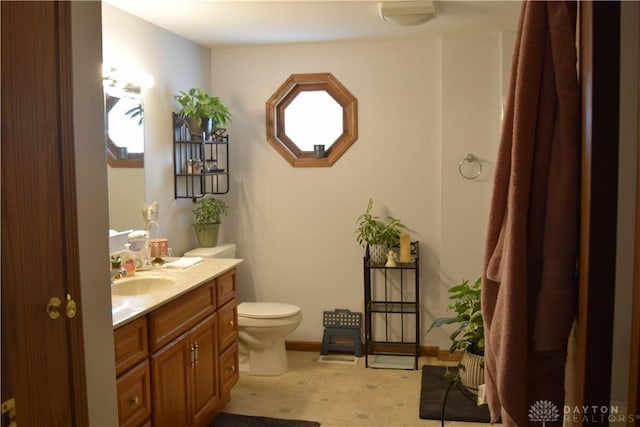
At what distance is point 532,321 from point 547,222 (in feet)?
0.65

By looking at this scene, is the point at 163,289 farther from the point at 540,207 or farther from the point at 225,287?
the point at 540,207

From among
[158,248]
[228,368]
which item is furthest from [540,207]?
[158,248]

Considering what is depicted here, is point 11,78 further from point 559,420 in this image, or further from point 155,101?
point 155,101

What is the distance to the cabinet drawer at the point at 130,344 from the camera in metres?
2.36

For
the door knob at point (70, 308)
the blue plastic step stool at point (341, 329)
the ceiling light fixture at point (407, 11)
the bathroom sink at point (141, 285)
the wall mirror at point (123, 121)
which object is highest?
the ceiling light fixture at point (407, 11)

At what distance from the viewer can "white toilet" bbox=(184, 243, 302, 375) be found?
4051 mm

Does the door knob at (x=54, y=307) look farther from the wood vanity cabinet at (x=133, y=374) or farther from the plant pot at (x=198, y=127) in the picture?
the plant pot at (x=198, y=127)

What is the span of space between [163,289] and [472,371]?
1.54 metres

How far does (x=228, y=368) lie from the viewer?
353cm

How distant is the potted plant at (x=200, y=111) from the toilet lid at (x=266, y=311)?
121 centimetres

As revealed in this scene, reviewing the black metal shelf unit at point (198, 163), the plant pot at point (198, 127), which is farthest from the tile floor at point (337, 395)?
the plant pot at point (198, 127)

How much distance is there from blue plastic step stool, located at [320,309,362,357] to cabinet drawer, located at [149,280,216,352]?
1.50 m

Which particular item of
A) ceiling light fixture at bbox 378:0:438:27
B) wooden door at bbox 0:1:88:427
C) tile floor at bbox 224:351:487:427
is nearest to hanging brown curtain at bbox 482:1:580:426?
wooden door at bbox 0:1:88:427

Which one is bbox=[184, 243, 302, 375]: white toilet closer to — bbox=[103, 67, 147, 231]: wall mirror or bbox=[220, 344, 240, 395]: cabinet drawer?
bbox=[220, 344, 240, 395]: cabinet drawer
